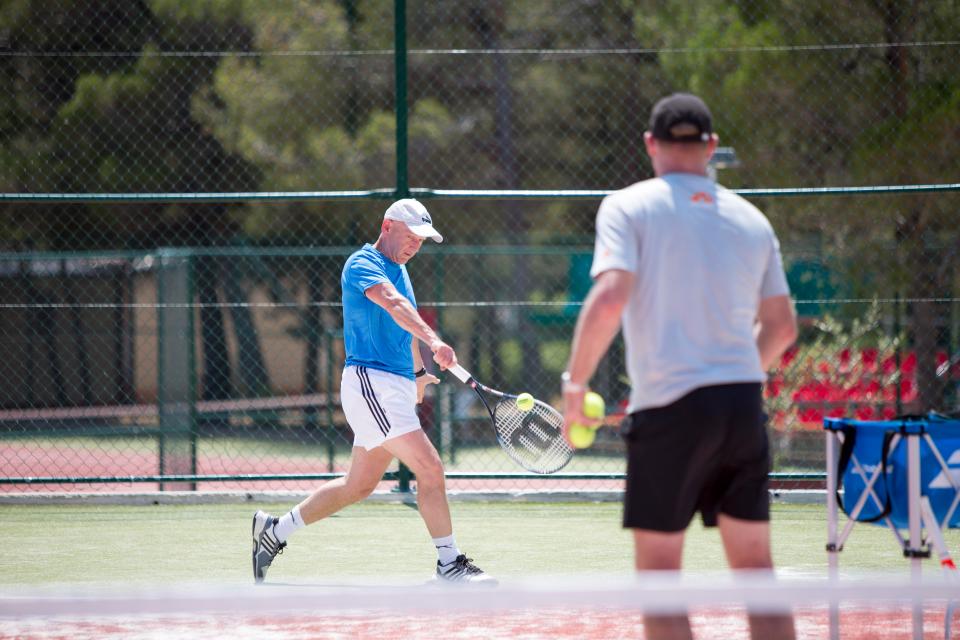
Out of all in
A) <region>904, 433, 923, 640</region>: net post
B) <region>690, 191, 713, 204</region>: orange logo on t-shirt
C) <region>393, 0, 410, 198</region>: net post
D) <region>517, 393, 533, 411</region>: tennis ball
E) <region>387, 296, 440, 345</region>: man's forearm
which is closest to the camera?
<region>690, 191, 713, 204</region>: orange logo on t-shirt

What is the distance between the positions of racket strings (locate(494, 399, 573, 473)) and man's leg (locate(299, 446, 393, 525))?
67 cm

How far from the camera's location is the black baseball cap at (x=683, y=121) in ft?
12.1

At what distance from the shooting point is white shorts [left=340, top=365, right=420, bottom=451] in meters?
5.95

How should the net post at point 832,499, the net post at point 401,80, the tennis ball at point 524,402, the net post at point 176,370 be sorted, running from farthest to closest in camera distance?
the net post at point 176,370 → the net post at point 401,80 → the tennis ball at point 524,402 → the net post at point 832,499

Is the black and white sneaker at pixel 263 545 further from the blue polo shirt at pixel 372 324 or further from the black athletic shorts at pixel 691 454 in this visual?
the black athletic shorts at pixel 691 454

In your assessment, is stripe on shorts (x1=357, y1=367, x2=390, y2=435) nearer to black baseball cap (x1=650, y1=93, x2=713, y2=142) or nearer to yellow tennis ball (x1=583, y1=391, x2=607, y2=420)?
yellow tennis ball (x1=583, y1=391, x2=607, y2=420)

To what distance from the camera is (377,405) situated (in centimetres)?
595

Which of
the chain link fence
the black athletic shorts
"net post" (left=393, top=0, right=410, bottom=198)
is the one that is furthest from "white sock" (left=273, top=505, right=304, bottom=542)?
the chain link fence

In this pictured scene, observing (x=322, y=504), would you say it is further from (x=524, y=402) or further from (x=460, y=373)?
(x=524, y=402)

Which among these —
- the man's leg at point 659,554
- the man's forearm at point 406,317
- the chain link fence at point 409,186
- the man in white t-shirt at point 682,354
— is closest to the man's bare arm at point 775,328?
the man in white t-shirt at point 682,354

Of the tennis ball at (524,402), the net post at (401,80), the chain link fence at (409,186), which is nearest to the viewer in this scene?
the tennis ball at (524,402)

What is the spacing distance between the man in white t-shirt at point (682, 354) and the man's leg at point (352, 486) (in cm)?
258

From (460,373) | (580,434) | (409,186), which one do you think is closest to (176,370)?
(409,186)

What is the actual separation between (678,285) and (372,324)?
2753 mm
